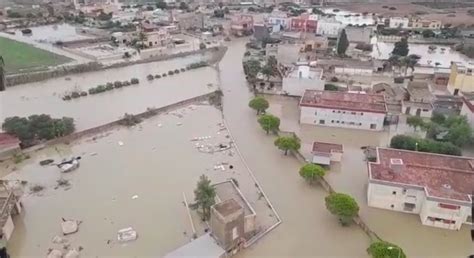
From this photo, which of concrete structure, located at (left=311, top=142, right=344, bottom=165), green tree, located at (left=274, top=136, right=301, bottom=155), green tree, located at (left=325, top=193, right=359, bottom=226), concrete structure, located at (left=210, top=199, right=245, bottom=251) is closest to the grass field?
green tree, located at (left=274, top=136, right=301, bottom=155)

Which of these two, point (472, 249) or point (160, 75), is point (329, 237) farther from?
point (160, 75)

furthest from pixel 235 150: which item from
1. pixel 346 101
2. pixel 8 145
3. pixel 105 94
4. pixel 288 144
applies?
pixel 105 94

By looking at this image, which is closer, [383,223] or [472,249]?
[472,249]

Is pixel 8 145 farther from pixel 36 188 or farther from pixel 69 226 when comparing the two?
pixel 69 226

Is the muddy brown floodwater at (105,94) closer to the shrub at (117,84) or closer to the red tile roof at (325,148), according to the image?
the shrub at (117,84)

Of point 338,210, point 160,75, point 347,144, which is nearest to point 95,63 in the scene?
point 160,75

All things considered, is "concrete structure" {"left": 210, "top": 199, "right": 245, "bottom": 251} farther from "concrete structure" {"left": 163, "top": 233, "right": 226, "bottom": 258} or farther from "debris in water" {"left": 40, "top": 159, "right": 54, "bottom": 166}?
"debris in water" {"left": 40, "top": 159, "right": 54, "bottom": 166}
